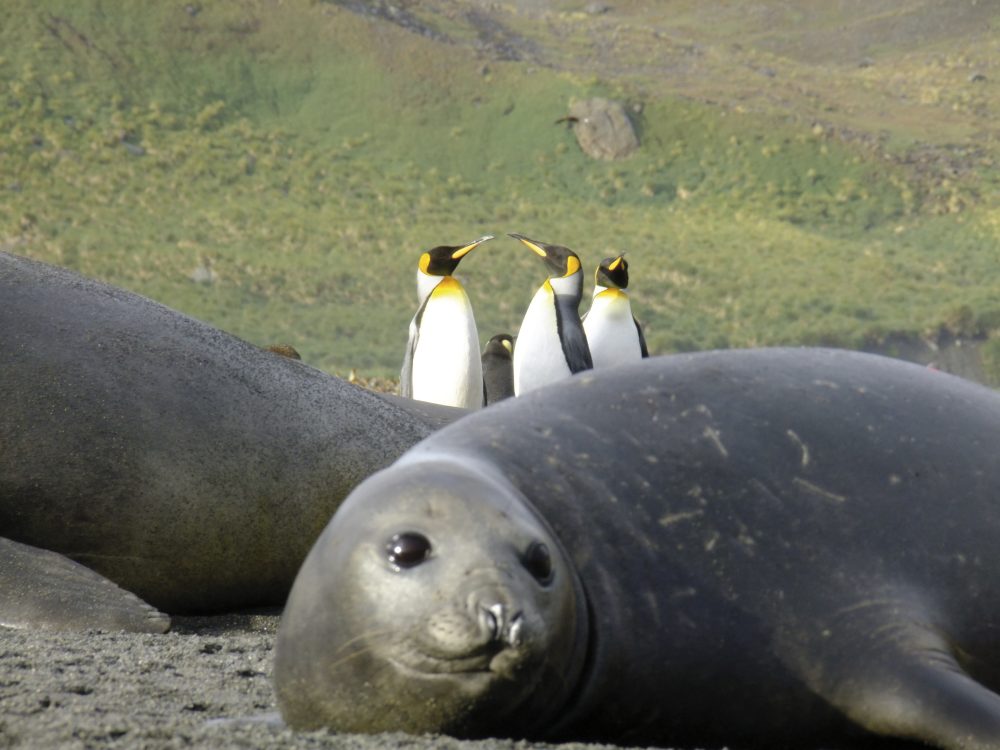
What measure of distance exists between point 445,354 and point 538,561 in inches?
433

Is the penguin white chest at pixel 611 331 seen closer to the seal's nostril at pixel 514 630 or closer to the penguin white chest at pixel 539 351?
the penguin white chest at pixel 539 351

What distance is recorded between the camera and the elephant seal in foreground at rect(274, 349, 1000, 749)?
8.28 ft

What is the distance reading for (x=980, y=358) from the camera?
42969 mm

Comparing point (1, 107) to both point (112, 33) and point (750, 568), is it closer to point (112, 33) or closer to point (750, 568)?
point (112, 33)

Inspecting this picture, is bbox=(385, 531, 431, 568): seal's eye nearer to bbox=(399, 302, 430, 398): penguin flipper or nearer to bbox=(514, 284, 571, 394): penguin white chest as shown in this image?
bbox=(514, 284, 571, 394): penguin white chest

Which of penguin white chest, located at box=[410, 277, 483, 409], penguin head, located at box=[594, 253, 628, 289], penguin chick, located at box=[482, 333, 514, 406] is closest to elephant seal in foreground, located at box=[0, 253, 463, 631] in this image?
penguin white chest, located at box=[410, 277, 483, 409]

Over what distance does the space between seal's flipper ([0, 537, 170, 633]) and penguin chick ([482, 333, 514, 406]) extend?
10572 millimetres

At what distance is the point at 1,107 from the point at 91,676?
52688 mm

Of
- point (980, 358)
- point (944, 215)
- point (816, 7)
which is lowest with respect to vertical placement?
point (980, 358)

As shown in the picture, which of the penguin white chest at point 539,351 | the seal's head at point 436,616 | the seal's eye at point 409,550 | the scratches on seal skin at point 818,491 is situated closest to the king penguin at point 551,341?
the penguin white chest at point 539,351

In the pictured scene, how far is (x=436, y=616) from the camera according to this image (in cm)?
245

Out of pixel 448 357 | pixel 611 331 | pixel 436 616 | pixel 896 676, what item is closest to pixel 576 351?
pixel 448 357

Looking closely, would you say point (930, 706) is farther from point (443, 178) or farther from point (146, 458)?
point (443, 178)

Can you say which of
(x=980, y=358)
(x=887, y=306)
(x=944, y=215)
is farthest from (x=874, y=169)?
(x=980, y=358)
